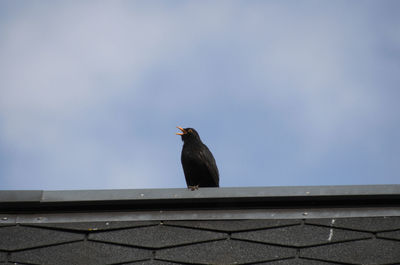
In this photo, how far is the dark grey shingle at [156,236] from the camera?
2.40 meters

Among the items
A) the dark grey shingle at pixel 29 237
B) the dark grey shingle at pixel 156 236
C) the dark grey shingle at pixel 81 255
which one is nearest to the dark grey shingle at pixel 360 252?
the dark grey shingle at pixel 156 236

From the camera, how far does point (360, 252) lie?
229 centimetres

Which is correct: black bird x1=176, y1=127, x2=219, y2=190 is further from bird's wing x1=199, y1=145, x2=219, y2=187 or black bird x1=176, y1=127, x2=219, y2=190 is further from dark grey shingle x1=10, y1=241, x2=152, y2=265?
dark grey shingle x1=10, y1=241, x2=152, y2=265

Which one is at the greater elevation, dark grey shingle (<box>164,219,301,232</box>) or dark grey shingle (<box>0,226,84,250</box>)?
dark grey shingle (<box>164,219,301,232</box>)

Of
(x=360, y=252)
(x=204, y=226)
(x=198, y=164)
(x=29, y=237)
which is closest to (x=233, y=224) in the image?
(x=204, y=226)

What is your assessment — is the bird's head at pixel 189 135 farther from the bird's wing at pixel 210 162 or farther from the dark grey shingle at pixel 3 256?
the dark grey shingle at pixel 3 256

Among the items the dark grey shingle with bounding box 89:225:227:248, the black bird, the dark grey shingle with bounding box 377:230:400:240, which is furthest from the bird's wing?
the dark grey shingle with bounding box 377:230:400:240

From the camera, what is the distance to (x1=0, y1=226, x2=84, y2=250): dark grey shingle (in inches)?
94.9

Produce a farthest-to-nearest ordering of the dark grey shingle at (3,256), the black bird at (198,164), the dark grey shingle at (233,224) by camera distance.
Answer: the black bird at (198,164) → the dark grey shingle at (233,224) → the dark grey shingle at (3,256)

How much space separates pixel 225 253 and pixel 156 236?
11.7 inches

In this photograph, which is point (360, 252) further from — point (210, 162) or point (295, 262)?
point (210, 162)

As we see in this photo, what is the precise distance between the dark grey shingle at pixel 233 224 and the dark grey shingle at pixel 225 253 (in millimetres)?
93

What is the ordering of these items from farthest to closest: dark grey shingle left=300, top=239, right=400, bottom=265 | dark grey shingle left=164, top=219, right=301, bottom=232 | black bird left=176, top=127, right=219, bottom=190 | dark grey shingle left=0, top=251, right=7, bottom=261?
black bird left=176, top=127, right=219, bottom=190 < dark grey shingle left=164, top=219, right=301, bottom=232 < dark grey shingle left=0, top=251, right=7, bottom=261 < dark grey shingle left=300, top=239, right=400, bottom=265

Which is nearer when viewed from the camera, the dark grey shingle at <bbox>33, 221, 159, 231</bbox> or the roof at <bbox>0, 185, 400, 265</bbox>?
the roof at <bbox>0, 185, 400, 265</bbox>
